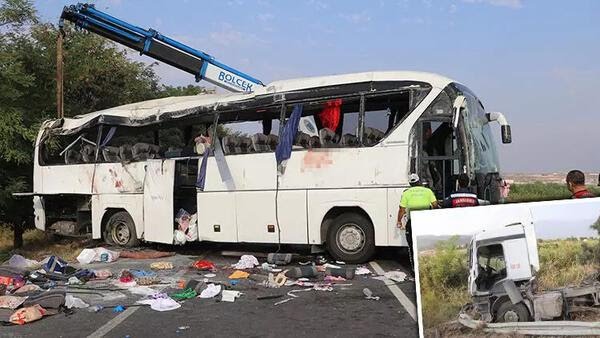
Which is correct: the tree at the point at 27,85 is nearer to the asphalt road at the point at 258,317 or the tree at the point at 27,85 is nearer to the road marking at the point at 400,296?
the asphalt road at the point at 258,317

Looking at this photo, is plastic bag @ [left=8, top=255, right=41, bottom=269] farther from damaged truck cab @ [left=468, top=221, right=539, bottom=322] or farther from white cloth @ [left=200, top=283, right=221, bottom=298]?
damaged truck cab @ [left=468, top=221, right=539, bottom=322]

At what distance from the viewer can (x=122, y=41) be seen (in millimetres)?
14492

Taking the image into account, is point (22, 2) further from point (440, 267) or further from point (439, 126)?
point (440, 267)

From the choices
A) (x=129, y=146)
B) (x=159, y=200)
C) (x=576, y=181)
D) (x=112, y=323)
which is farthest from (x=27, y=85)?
(x=576, y=181)

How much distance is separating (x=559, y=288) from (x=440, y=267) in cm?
68

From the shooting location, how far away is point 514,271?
3441 mm

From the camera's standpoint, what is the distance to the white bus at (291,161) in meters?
9.11

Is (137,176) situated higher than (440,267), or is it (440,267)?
(137,176)

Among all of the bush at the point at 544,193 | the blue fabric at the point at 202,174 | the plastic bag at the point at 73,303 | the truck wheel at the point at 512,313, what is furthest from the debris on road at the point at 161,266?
the truck wheel at the point at 512,313

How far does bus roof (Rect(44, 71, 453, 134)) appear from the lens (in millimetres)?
9445

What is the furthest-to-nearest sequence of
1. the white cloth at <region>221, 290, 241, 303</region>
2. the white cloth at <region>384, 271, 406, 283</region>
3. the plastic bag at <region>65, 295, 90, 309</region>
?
the white cloth at <region>384, 271, 406, 283</region> → the white cloth at <region>221, 290, 241, 303</region> → the plastic bag at <region>65, 295, 90, 309</region>

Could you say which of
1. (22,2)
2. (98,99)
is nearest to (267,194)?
(22,2)

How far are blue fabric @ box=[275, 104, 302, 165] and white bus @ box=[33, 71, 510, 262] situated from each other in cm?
13

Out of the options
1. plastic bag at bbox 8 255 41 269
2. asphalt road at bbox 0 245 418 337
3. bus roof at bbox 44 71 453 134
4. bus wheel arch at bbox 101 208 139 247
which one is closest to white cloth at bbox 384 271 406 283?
asphalt road at bbox 0 245 418 337
